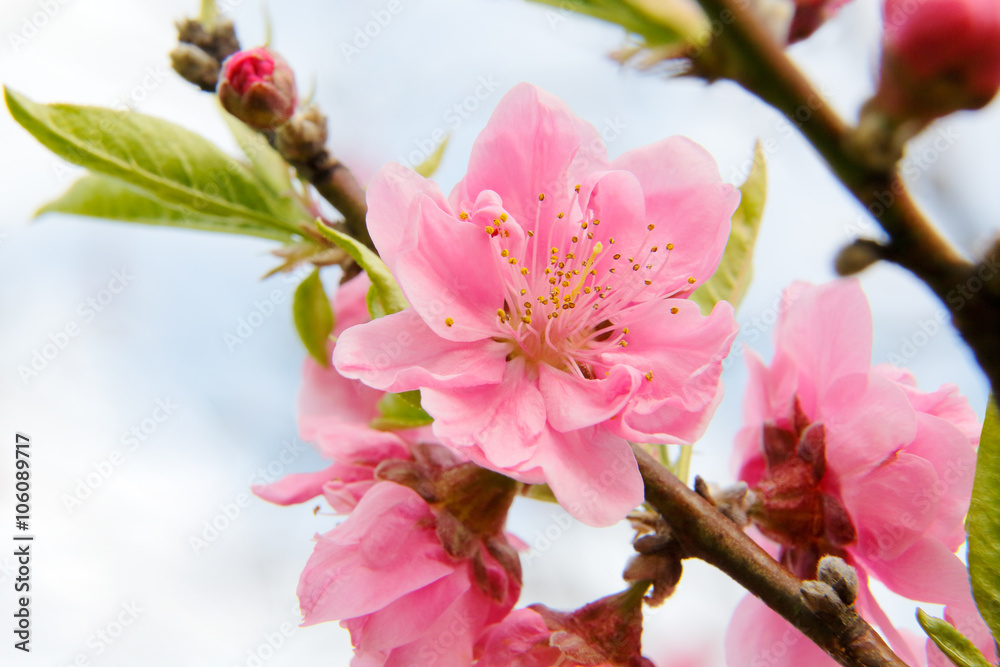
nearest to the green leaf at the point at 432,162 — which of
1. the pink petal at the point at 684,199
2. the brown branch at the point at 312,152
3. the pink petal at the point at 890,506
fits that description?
the brown branch at the point at 312,152

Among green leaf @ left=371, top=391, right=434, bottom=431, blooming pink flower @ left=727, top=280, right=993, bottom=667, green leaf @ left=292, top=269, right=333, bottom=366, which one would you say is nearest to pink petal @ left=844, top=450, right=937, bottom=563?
blooming pink flower @ left=727, top=280, right=993, bottom=667

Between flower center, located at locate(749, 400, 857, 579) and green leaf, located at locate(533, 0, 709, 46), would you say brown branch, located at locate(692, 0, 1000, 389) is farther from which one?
flower center, located at locate(749, 400, 857, 579)

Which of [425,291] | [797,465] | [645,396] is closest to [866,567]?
[797,465]

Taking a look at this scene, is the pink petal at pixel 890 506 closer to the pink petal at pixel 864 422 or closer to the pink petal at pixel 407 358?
the pink petal at pixel 864 422

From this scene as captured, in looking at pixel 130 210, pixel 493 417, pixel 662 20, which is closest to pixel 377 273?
pixel 493 417

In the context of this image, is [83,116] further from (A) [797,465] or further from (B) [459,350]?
(A) [797,465]

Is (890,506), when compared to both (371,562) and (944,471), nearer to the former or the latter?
(944,471)

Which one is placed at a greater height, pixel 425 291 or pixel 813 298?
pixel 425 291
